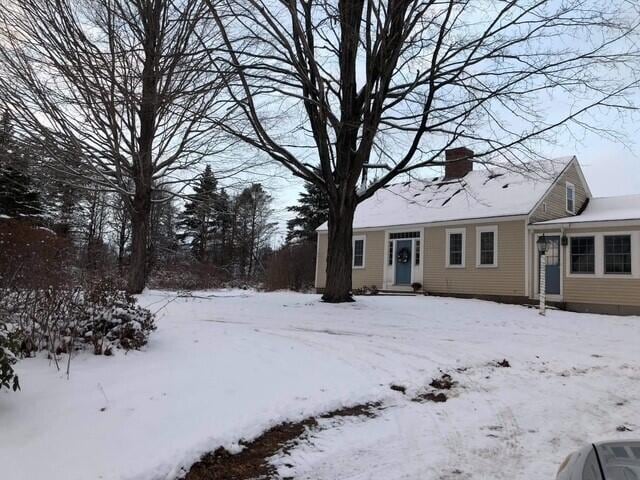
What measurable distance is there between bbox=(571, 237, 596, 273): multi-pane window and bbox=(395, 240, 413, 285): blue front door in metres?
6.77

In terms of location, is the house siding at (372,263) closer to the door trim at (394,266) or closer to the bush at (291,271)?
the door trim at (394,266)

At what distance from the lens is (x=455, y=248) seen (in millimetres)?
20766

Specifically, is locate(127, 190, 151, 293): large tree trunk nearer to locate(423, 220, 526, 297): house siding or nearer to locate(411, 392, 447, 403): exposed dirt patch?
locate(423, 220, 526, 297): house siding

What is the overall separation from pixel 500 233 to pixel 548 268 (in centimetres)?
215

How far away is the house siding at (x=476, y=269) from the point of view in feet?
60.8

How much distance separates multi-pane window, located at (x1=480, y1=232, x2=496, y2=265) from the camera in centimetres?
1947

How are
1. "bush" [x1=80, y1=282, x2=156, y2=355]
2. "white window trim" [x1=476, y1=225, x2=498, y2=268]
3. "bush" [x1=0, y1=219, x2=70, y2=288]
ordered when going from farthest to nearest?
"white window trim" [x1=476, y1=225, x2=498, y2=268], "bush" [x1=0, y1=219, x2=70, y2=288], "bush" [x1=80, y1=282, x2=156, y2=355]

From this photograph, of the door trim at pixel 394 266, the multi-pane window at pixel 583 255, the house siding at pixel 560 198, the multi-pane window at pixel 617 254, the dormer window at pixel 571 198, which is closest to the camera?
the multi-pane window at pixel 617 254

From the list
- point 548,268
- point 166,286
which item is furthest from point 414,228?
point 166,286

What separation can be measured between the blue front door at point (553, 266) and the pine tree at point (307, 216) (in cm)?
2397

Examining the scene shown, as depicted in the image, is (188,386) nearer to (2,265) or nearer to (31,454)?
(31,454)

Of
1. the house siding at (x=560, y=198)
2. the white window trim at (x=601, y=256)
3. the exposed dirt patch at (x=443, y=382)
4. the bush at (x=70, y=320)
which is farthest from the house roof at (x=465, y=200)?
the bush at (x=70, y=320)

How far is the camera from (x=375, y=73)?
42.0ft

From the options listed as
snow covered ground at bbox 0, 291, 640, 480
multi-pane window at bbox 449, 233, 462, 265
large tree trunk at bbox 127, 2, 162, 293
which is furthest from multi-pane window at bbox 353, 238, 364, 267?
snow covered ground at bbox 0, 291, 640, 480
